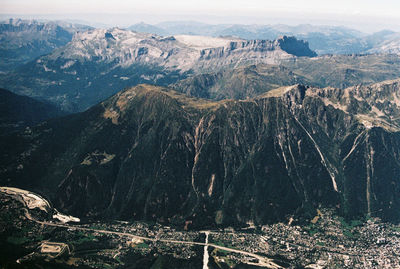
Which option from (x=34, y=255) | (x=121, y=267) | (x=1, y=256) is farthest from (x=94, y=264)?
(x=1, y=256)

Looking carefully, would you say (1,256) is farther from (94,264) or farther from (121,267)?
(121,267)

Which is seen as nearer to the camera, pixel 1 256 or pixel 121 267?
pixel 1 256

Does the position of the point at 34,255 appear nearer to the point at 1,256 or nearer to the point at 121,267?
the point at 1,256

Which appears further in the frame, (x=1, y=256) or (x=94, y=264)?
(x=94, y=264)

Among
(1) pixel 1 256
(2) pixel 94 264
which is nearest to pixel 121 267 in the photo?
(2) pixel 94 264

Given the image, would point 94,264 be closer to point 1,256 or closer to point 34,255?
point 34,255

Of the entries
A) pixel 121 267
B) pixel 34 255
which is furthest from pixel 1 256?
pixel 121 267
